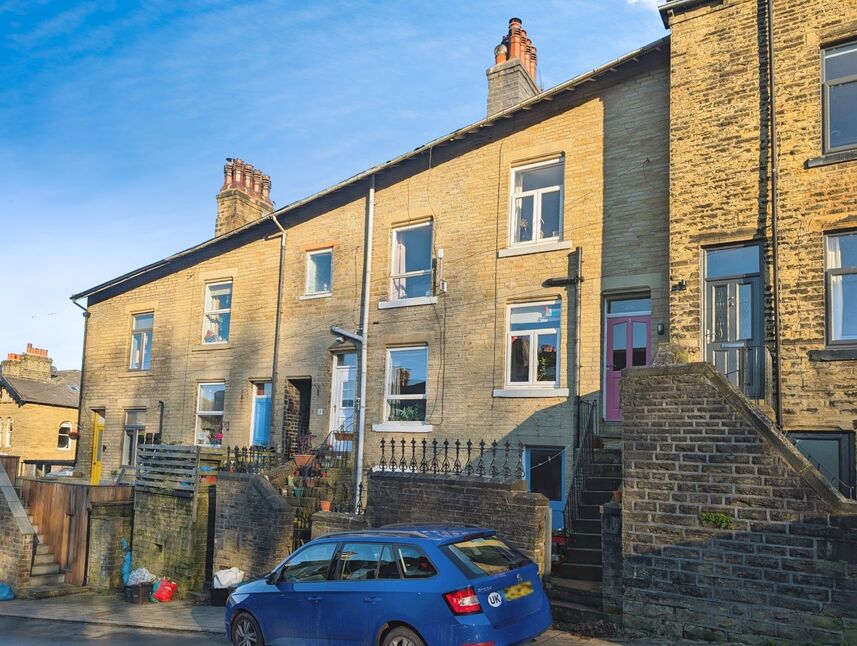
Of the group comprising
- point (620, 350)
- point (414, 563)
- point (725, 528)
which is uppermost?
point (620, 350)

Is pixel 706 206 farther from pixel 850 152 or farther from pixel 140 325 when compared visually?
pixel 140 325

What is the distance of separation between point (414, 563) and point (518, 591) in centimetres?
107

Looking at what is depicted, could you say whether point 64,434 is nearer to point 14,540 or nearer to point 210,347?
point 14,540

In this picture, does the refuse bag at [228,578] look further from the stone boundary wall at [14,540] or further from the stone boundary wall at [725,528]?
the stone boundary wall at [725,528]

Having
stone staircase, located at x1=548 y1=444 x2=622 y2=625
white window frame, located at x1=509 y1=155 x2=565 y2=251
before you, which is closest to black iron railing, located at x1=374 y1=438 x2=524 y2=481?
stone staircase, located at x1=548 y1=444 x2=622 y2=625

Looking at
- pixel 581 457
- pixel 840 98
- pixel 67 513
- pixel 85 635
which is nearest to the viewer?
pixel 840 98

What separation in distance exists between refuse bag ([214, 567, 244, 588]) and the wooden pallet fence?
92.6 inches

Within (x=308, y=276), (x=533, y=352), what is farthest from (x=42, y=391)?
(x=533, y=352)

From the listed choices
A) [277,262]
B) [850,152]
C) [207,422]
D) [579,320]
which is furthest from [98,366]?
[850,152]

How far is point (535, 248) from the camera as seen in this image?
14914 millimetres

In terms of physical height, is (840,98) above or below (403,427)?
above

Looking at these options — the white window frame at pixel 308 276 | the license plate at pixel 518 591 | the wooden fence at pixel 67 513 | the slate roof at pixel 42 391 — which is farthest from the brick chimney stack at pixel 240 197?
the slate roof at pixel 42 391

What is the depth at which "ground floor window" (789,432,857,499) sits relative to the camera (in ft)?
33.6

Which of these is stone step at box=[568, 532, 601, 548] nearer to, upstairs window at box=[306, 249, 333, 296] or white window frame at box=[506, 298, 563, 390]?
white window frame at box=[506, 298, 563, 390]
